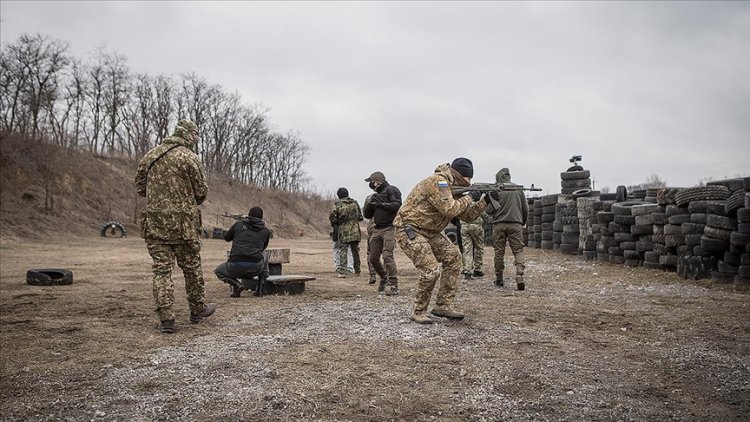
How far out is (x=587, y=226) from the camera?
53.5 ft

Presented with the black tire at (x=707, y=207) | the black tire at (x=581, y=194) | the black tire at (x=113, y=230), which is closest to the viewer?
the black tire at (x=707, y=207)

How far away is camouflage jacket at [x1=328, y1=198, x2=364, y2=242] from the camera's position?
481 inches

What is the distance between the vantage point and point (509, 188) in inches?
299

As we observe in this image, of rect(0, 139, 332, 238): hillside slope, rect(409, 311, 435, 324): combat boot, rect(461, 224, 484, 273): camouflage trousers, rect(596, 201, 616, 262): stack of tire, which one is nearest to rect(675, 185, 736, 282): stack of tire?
rect(596, 201, 616, 262): stack of tire

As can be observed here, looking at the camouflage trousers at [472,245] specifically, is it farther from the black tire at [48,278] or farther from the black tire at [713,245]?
the black tire at [48,278]

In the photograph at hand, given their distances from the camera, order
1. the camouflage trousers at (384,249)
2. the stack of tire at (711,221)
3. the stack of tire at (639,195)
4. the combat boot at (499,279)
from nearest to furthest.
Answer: the camouflage trousers at (384,249) < the stack of tire at (711,221) < the combat boot at (499,279) < the stack of tire at (639,195)

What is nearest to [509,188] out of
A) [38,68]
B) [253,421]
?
[253,421]

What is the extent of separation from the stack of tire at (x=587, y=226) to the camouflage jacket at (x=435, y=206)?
33.0ft

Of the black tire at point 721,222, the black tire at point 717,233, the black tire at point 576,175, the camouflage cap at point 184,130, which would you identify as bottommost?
the black tire at point 717,233

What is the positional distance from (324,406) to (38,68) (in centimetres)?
4592

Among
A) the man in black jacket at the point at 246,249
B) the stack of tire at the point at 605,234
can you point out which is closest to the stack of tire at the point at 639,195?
the stack of tire at the point at 605,234

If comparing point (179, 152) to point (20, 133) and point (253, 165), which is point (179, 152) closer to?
point (20, 133)

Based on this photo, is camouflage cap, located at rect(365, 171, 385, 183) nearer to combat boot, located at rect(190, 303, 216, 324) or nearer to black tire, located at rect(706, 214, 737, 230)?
combat boot, located at rect(190, 303, 216, 324)

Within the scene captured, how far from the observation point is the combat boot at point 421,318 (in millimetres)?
6514
